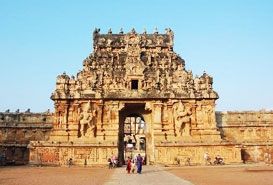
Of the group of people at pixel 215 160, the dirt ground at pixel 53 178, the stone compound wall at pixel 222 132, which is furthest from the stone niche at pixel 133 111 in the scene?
the dirt ground at pixel 53 178

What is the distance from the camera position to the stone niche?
29453mm

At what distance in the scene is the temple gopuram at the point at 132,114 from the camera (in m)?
29.5

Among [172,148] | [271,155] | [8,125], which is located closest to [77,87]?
[172,148]

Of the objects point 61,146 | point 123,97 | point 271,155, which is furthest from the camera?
point 271,155

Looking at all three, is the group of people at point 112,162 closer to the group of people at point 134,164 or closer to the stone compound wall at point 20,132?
the group of people at point 134,164

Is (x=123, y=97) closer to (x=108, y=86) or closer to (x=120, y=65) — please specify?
(x=108, y=86)

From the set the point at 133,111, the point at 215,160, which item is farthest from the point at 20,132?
the point at 215,160

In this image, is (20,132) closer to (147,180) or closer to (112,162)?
(112,162)

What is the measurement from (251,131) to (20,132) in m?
29.9

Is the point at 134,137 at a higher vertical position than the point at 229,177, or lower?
higher

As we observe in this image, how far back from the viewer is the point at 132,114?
3591 cm

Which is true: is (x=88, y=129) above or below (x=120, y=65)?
below

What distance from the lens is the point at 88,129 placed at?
102 ft

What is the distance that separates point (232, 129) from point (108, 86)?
1859 centimetres
